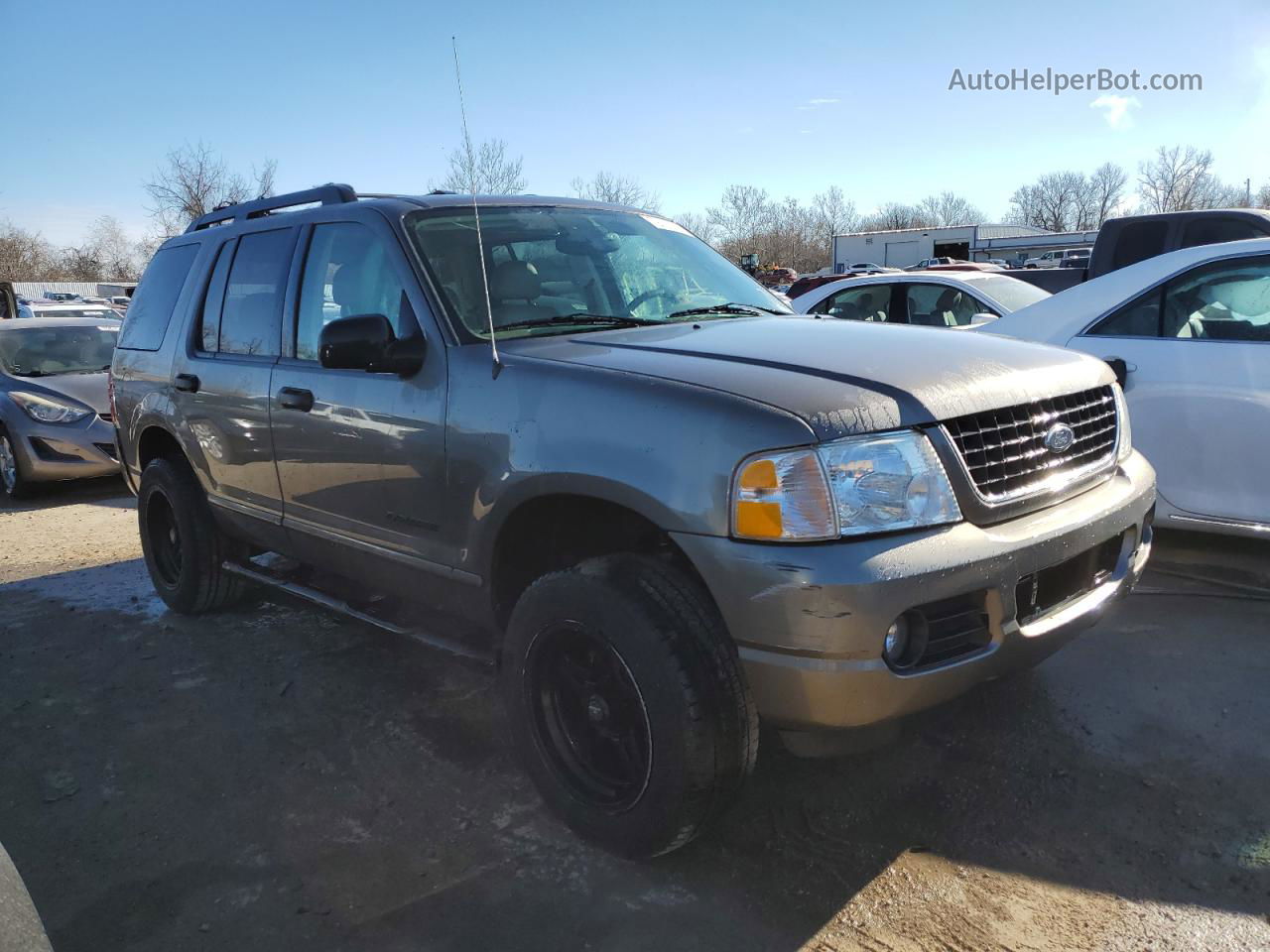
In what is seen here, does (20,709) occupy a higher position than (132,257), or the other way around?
(132,257)

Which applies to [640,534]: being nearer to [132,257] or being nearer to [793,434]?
[793,434]

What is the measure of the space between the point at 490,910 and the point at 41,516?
22.6 ft

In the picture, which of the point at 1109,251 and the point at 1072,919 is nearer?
the point at 1072,919

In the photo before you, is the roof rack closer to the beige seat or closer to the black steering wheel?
the beige seat

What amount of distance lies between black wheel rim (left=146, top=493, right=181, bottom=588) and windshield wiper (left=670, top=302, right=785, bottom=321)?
3.00m

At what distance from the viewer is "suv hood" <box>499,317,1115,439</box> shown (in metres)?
2.35

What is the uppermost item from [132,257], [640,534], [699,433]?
[132,257]

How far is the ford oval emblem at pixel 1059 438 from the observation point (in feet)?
8.75

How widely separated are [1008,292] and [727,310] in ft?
17.1

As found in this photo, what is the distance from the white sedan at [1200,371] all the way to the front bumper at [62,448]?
7594mm

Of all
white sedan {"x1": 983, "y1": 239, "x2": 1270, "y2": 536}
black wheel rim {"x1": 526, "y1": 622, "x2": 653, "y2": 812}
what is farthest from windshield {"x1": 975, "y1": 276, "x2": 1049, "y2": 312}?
black wheel rim {"x1": 526, "y1": 622, "x2": 653, "y2": 812}

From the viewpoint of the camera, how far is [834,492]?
2.24 m

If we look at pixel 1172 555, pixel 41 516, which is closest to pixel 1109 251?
pixel 1172 555

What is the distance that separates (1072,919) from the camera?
2379mm
